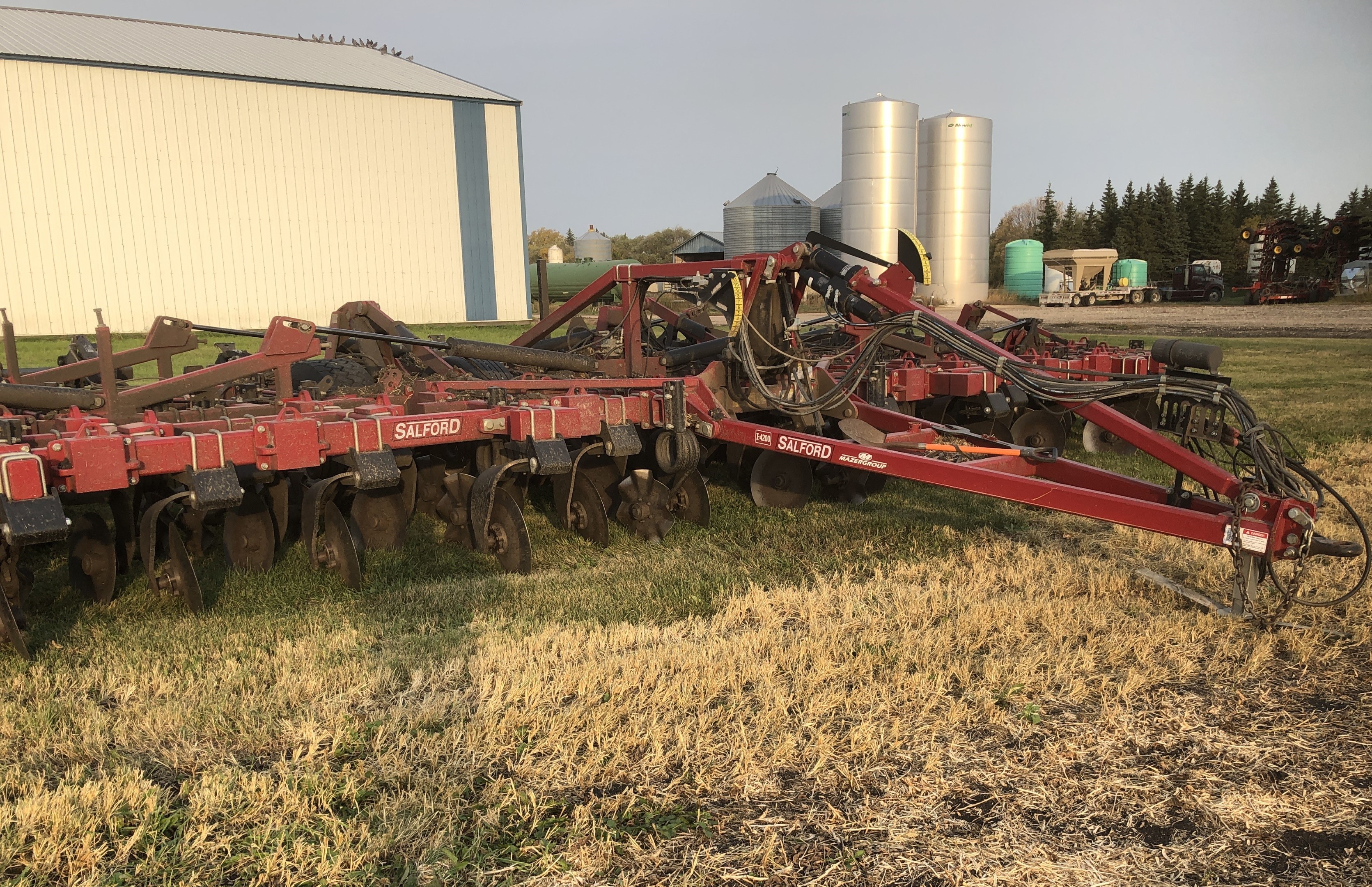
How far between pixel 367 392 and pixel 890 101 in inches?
1223

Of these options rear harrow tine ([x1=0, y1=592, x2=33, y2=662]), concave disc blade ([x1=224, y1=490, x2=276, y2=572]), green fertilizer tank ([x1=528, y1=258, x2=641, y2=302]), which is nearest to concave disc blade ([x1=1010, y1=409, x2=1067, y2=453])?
concave disc blade ([x1=224, y1=490, x2=276, y2=572])

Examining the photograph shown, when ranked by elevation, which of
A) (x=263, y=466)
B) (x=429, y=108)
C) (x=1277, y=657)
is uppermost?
(x=429, y=108)

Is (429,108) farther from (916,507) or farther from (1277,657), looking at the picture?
(1277,657)

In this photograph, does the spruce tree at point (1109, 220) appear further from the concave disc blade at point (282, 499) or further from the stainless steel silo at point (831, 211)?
the concave disc blade at point (282, 499)

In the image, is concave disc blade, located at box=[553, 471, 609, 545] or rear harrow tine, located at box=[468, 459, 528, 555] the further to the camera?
concave disc blade, located at box=[553, 471, 609, 545]

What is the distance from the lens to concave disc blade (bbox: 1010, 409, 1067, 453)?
8.99 m

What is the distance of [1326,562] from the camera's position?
5.35 metres

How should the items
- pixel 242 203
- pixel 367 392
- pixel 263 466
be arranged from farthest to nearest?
pixel 242 203 < pixel 367 392 < pixel 263 466

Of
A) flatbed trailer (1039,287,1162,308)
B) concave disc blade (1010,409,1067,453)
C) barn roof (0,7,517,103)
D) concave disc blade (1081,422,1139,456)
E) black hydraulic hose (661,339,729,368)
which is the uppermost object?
barn roof (0,7,517,103)

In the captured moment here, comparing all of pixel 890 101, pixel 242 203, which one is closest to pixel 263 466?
pixel 242 203

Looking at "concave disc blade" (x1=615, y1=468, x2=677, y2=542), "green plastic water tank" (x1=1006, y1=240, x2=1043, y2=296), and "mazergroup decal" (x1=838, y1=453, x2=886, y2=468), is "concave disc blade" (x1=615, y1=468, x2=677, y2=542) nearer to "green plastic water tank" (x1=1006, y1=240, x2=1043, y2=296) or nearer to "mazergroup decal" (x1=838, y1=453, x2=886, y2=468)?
"mazergroup decal" (x1=838, y1=453, x2=886, y2=468)

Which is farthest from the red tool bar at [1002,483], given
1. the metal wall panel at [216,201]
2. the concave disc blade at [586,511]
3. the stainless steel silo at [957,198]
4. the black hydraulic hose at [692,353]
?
the stainless steel silo at [957,198]

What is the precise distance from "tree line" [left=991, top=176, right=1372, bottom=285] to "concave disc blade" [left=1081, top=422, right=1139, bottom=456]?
42.1m

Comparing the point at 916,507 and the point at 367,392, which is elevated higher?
the point at 367,392
